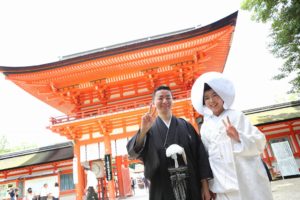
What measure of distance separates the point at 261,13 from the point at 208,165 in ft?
26.8

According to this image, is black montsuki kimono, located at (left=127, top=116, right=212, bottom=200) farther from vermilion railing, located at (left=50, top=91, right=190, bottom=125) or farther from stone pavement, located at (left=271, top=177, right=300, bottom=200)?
vermilion railing, located at (left=50, top=91, right=190, bottom=125)

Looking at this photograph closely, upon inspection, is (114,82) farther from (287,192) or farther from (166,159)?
(166,159)

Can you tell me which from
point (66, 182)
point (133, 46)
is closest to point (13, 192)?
point (66, 182)

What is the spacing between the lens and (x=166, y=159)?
169 cm

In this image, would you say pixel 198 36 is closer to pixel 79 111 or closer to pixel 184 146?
pixel 79 111

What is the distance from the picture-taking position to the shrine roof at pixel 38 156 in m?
10.7

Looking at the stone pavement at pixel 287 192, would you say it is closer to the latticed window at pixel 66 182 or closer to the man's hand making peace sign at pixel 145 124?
the man's hand making peace sign at pixel 145 124

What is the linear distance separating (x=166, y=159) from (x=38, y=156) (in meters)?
12.3

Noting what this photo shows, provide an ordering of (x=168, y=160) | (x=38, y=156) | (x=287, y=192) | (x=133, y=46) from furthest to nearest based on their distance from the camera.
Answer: (x=38, y=156) < (x=133, y=46) < (x=287, y=192) < (x=168, y=160)

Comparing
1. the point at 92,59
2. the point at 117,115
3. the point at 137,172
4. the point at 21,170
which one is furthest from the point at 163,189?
the point at 137,172

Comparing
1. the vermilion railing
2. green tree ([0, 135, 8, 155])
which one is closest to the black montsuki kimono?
the vermilion railing

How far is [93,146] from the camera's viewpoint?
29.6 feet

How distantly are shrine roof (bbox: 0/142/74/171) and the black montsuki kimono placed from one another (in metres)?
9.94

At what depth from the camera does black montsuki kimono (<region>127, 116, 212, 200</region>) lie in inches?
65.1
